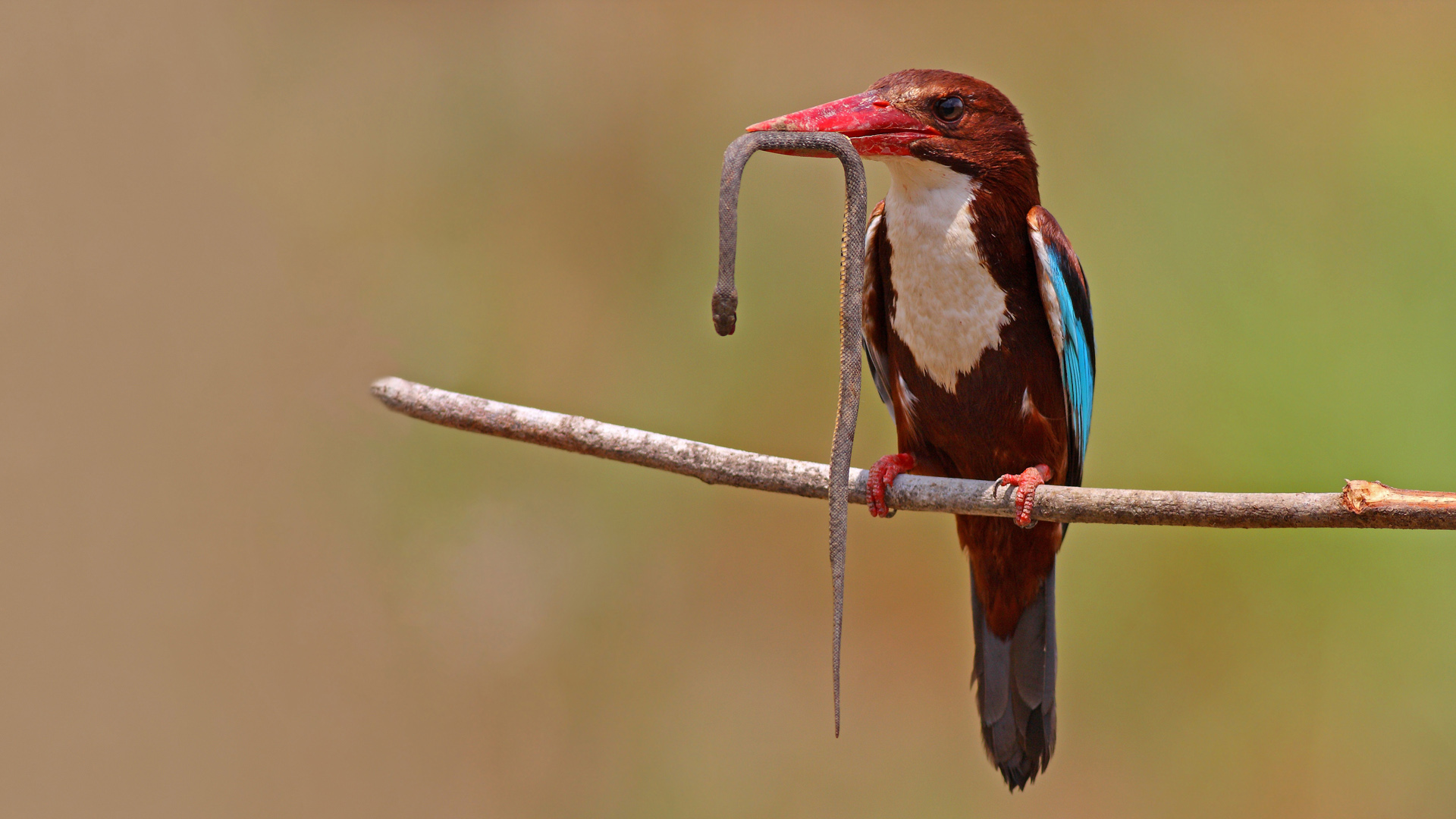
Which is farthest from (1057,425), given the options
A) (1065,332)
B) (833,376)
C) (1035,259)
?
(833,376)

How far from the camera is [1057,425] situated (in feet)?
6.75

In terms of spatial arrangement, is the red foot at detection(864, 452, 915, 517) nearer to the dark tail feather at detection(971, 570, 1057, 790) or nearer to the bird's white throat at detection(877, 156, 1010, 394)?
the bird's white throat at detection(877, 156, 1010, 394)

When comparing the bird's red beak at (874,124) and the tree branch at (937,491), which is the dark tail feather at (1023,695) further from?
the bird's red beak at (874,124)

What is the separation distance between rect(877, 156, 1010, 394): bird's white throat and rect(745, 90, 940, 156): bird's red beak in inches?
2.3

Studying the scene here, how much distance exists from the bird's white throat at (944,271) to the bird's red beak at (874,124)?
6 cm

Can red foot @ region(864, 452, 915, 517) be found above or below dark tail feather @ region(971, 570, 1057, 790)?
above

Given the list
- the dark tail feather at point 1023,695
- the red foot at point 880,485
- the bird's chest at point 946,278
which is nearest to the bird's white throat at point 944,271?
the bird's chest at point 946,278

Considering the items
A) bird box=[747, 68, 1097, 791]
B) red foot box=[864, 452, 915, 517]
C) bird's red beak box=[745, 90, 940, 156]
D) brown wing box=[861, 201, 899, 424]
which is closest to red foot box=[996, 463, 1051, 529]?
bird box=[747, 68, 1097, 791]

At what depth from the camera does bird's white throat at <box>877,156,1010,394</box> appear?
196cm

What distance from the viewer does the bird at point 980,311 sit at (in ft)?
6.31

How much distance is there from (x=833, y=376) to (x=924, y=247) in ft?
4.31

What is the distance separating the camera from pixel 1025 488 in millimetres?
1822

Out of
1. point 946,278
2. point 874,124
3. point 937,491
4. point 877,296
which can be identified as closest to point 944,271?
point 946,278

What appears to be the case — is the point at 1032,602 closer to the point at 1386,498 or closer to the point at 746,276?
the point at 1386,498
